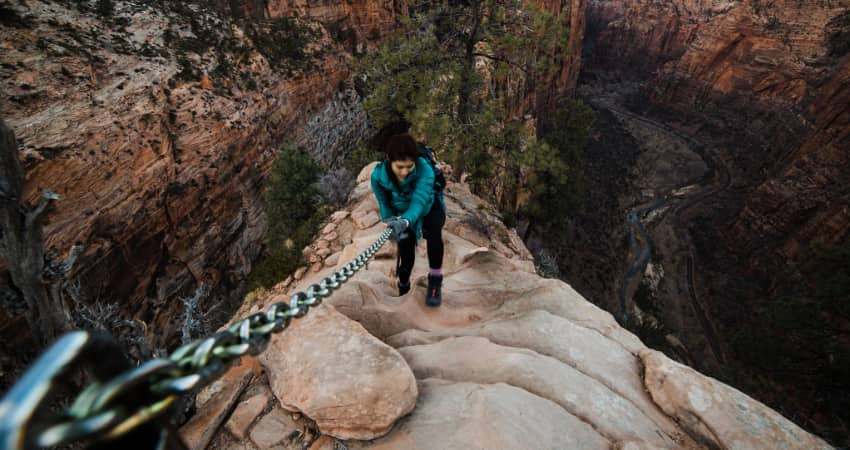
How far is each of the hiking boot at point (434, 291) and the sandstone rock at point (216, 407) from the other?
191cm

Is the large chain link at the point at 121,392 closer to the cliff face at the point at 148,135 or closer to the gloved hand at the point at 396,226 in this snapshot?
the gloved hand at the point at 396,226

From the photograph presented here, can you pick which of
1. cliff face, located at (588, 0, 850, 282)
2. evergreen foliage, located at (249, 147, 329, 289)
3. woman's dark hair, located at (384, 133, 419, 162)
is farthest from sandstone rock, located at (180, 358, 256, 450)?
cliff face, located at (588, 0, 850, 282)

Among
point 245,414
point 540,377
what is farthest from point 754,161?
point 245,414

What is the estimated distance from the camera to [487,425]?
2.26 meters

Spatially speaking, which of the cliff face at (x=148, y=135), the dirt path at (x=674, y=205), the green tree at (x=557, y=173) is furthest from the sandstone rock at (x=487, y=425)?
the dirt path at (x=674, y=205)

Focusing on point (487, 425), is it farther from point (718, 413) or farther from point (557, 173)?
point (557, 173)

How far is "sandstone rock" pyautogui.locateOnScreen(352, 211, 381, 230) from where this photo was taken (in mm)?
6559

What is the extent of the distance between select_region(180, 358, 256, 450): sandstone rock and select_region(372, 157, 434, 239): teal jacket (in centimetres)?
180

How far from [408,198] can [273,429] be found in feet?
6.89

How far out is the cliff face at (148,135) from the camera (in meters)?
9.48

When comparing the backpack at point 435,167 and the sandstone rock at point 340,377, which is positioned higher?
the backpack at point 435,167

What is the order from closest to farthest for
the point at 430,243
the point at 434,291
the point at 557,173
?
the point at 430,243 < the point at 434,291 < the point at 557,173

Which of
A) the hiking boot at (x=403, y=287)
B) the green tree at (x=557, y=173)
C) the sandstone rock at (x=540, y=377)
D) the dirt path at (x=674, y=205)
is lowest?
the dirt path at (x=674, y=205)

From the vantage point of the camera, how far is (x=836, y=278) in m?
14.6
